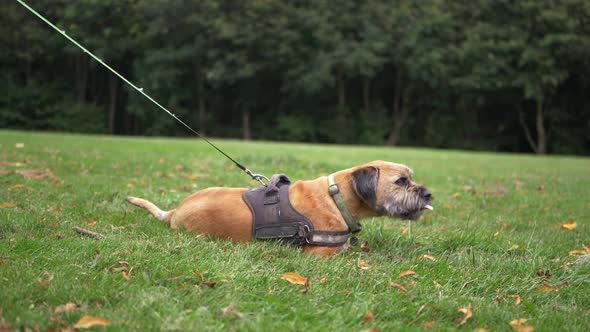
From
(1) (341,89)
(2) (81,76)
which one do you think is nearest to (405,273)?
(1) (341,89)

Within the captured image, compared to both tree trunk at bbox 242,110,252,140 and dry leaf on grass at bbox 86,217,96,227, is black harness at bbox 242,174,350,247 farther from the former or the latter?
tree trunk at bbox 242,110,252,140

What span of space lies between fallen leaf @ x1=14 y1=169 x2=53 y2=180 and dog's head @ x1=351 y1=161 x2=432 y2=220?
4859mm

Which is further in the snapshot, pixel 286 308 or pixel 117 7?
pixel 117 7

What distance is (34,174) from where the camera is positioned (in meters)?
6.96

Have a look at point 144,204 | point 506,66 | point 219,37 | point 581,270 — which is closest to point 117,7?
point 219,37

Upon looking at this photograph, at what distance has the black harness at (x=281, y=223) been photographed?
3875 millimetres

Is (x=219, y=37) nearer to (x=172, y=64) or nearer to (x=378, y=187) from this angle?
(x=172, y=64)

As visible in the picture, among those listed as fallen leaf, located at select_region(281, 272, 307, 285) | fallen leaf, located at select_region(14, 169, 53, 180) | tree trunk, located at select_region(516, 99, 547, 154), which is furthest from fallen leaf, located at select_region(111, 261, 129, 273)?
tree trunk, located at select_region(516, 99, 547, 154)

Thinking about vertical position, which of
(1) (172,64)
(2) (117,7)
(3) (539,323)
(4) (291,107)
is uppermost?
(2) (117,7)

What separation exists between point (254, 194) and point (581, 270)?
8.88 feet

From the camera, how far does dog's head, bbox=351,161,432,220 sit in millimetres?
4059

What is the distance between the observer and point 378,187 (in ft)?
13.4

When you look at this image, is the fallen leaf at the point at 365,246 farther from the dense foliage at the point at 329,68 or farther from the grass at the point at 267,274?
the dense foliage at the point at 329,68

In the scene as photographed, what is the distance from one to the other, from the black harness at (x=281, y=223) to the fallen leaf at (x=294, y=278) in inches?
26.7
